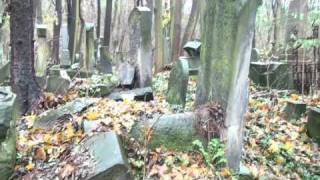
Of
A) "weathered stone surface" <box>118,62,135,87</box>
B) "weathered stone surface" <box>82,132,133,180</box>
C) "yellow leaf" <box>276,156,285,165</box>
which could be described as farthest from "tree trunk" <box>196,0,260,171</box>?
"weathered stone surface" <box>118,62,135,87</box>

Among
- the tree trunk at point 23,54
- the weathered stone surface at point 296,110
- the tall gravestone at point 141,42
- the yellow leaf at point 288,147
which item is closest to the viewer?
the yellow leaf at point 288,147

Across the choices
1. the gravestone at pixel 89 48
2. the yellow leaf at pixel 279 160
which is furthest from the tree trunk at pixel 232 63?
the gravestone at pixel 89 48

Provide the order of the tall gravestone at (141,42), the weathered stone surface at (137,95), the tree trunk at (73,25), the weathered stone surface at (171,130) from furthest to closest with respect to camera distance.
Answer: the tree trunk at (73,25), the tall gravestone at (141,42), the weathered stone surface at (137,95), the weathered stone surface at (171,130)

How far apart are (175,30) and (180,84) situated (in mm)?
8386

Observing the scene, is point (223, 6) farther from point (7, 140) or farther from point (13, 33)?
point (13, 33)

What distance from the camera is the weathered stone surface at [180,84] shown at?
324 inches

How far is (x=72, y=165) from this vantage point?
15.8ft

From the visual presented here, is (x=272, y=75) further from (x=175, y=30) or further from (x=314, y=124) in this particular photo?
(x=175, y=30)

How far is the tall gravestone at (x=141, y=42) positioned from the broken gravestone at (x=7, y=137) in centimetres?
516

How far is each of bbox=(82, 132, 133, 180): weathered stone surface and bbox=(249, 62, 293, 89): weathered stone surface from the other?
247 inches

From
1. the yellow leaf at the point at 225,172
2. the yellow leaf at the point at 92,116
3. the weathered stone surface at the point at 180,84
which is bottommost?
the yellow leaf at the point at 225,172

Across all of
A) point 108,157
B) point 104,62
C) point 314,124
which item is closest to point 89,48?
point 104,62

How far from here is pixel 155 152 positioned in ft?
17.9

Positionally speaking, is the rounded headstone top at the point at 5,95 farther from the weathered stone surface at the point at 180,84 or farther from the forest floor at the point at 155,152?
the weathered stone surface at the point at 180,84
